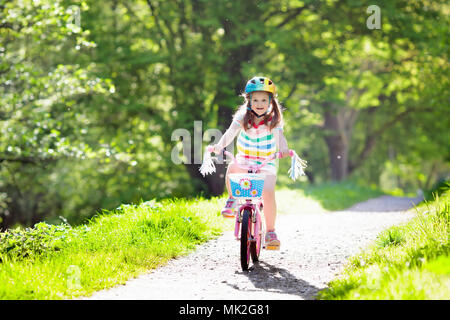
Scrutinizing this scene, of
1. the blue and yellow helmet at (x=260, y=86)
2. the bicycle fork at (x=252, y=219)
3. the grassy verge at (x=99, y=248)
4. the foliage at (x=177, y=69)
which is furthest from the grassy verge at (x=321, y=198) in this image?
the blue and yellow helmet at (x=260, y=86)

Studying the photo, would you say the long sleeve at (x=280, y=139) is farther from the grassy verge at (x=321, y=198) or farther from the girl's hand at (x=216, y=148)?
the grassy verge at (x=321, y=198)

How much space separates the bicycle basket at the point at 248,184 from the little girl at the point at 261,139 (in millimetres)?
241

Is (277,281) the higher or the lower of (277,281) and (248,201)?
the lower

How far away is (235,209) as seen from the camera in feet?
18.5

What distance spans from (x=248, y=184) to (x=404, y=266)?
172 centimetres

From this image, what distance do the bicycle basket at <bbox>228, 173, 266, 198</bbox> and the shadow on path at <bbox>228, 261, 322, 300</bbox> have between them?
0.85 metres

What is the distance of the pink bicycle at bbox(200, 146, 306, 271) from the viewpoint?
529 cm

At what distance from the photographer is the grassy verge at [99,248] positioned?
15.0ft

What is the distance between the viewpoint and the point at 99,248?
235 inches

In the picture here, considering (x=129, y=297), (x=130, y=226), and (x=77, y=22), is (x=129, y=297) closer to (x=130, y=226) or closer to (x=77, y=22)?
(x=130, y=226)

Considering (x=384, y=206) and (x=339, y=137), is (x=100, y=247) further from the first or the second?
(x=339, y=137)

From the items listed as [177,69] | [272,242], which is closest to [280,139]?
[272,242]
